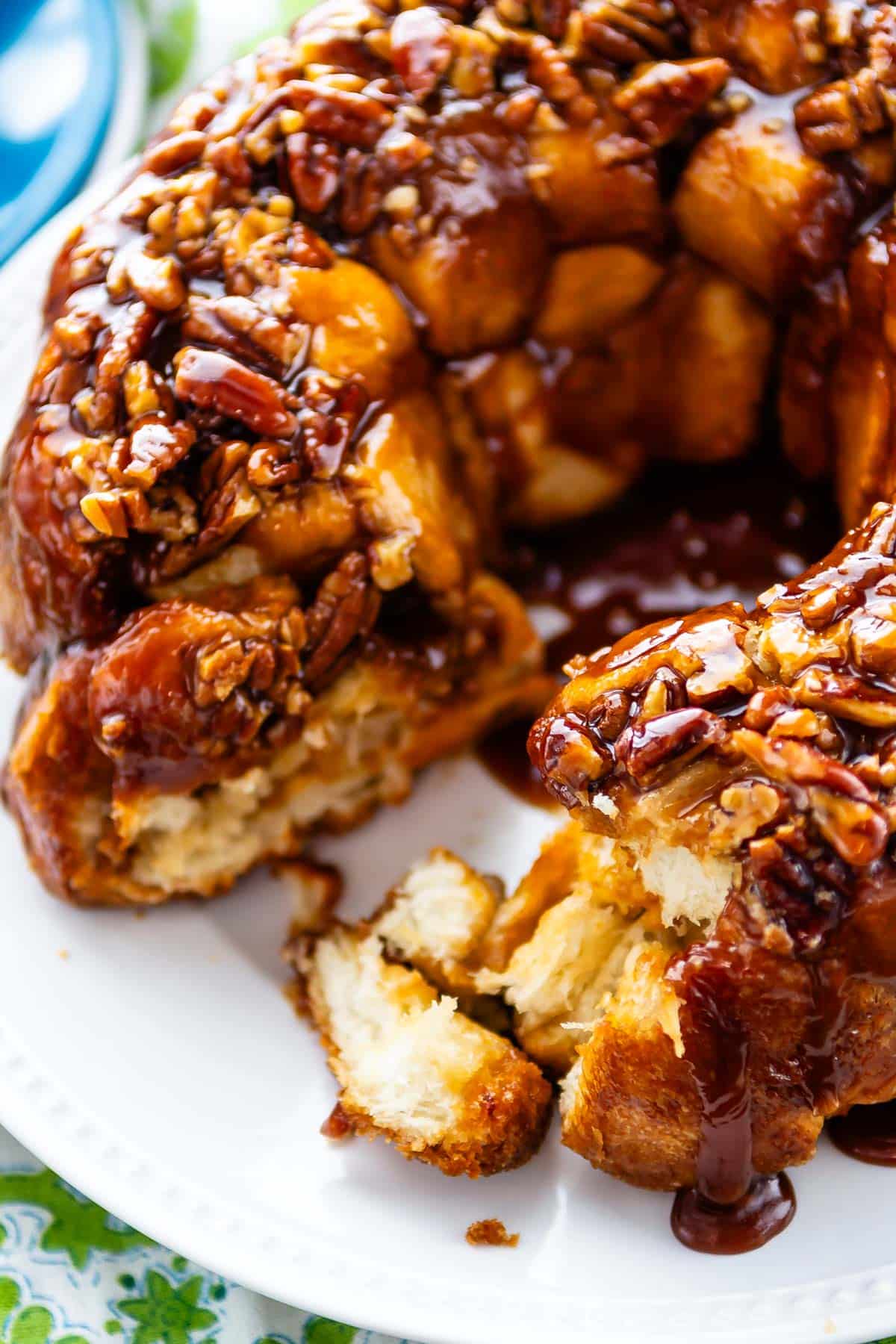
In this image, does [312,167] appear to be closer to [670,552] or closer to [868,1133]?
[670,552]

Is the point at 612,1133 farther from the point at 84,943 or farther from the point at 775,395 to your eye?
the point at 775,395

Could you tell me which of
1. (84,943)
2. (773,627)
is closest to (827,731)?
(773,627)

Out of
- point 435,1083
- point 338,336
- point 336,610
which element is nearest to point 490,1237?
point 435,1083

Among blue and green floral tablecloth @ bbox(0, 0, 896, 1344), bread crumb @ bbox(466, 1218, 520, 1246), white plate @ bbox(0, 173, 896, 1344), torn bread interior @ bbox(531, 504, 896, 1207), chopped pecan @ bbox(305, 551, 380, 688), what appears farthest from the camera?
chopped pecan @ bbox(305, 551, 380, 688)

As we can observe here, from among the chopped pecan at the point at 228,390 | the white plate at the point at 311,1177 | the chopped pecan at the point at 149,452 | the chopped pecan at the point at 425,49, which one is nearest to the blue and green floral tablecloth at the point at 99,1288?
the white plate at the point at 311,1177

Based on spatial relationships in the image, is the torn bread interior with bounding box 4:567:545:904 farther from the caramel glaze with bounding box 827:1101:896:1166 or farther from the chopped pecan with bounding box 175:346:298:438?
the caramel glaze with bounding box 827:1101:896:1166

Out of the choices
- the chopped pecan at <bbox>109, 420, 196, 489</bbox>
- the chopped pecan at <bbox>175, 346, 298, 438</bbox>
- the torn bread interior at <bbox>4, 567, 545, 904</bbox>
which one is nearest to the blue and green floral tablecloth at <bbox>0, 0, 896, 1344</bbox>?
the torn bread interior at <bbox>4, 567, 545, 904</bbox>
